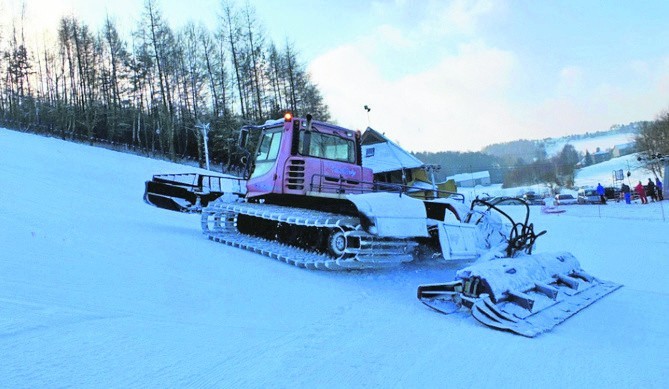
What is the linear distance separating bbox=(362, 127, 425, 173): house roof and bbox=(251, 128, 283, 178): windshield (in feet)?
58.4

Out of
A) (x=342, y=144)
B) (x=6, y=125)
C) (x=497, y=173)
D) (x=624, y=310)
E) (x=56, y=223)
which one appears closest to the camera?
(x=624, y=310)

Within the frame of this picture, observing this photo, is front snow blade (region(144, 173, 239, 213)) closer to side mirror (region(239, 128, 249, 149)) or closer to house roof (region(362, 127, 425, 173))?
side mirror (region(239, 128, 249, 149))

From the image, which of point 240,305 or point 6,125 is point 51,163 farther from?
point 6,125

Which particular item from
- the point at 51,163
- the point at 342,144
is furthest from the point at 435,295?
the point at 51,163

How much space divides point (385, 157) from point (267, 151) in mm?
19579

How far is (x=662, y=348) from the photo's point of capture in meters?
3.32

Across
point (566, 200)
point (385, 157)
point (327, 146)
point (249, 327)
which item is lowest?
point (566, 200)

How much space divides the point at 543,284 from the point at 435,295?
3.88ft

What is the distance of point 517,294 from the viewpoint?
4.11 metres

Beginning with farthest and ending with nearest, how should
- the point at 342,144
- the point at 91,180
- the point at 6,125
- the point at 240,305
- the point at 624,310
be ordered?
the point at 6,125 → the point at 91,180 → the point at 342,144 → the point at 624,310 → the point at 240,305

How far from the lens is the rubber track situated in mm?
5406

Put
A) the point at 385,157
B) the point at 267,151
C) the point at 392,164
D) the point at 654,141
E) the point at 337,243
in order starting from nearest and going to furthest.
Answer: the point at 337,243, the point at 267,151, the point at 392,164, the point at 385,157, the point at 654,141

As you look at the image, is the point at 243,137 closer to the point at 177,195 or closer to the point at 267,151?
the point at 267,151

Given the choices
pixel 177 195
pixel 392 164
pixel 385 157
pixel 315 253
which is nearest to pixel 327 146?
pixel 315 253
